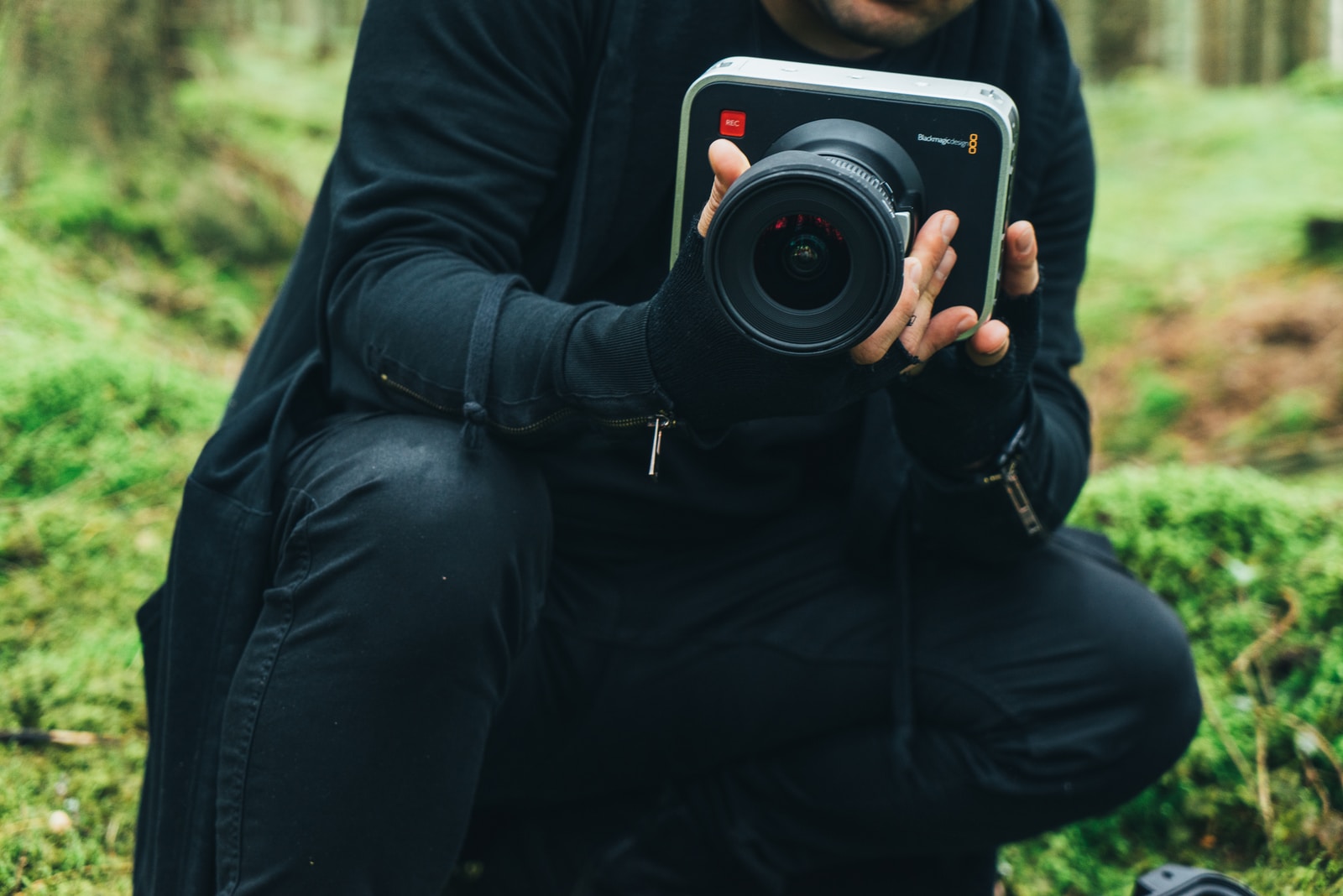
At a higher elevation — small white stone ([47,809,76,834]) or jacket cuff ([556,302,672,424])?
jacket cuff ([556,302,672,424])

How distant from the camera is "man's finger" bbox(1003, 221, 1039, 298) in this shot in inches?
49.1

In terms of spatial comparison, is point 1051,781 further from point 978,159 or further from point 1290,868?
point 978,159

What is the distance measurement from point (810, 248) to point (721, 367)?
144 millimetres

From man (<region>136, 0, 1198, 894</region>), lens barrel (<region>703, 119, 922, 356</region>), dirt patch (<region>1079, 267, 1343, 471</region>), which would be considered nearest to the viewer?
lens barrel (<region>703, 119, 922, 356</region>)

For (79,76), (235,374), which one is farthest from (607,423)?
(79,76)

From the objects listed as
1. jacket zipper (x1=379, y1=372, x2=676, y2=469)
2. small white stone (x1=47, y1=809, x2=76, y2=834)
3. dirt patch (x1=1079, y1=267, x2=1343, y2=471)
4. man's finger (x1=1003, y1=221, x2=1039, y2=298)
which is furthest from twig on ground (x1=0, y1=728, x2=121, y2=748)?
dirt patch (x1=1079, y1=267, x2=1343, y2=471)

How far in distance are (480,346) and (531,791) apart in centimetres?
70

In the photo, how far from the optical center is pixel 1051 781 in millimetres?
1521

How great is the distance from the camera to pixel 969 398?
1.32 meters

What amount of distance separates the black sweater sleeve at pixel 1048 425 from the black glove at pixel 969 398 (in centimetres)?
2

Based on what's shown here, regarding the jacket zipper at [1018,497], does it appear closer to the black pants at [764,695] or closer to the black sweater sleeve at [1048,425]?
the black sweater sleeve at [1048,425]

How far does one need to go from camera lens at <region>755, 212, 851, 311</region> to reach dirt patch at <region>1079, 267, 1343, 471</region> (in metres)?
2.49

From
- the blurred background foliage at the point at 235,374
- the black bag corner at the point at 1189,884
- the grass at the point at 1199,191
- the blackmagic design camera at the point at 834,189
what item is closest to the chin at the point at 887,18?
the blackmagic design camera at the point at 834,189

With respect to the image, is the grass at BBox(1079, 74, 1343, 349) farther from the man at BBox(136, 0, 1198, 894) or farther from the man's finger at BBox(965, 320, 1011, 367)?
the man's finger at BBox(965, 320, 1011, 367)
